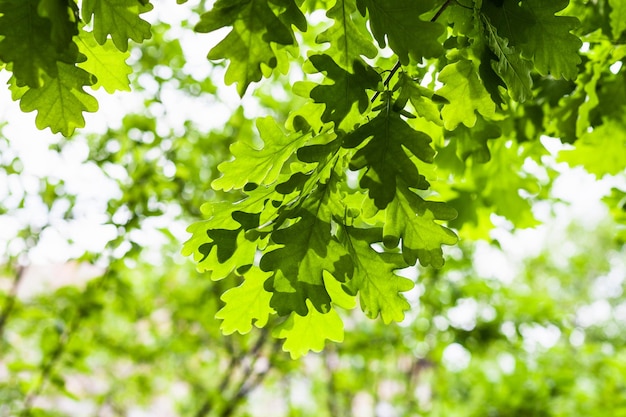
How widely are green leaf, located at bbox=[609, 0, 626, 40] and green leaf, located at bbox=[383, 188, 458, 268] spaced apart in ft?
2.66

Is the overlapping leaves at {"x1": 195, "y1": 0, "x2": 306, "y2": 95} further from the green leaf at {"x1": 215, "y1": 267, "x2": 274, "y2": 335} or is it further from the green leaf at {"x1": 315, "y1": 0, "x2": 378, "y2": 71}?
the green leaf at {"x1": 215, "y1": 267, "x2": 274, "y2": 335}

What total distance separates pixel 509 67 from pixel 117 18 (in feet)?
2.06

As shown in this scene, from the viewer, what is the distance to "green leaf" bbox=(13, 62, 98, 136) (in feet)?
3.16

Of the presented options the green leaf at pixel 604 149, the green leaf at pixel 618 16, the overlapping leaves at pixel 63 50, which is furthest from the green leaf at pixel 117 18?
the green leaf at pixel 604 149

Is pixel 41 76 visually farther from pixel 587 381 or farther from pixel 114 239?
pixel 587 381

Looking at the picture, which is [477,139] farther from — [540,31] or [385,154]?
[385,154]

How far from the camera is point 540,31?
1.02 metres

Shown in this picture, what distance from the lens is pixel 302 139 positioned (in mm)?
1063

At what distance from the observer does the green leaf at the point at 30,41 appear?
79 cm

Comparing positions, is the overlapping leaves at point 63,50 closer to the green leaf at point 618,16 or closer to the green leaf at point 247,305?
the green leaf at point 247,305

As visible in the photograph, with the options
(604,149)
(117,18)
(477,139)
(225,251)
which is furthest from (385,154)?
(604,149)

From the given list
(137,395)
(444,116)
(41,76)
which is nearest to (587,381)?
(137,395)

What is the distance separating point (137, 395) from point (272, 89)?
11.1ft

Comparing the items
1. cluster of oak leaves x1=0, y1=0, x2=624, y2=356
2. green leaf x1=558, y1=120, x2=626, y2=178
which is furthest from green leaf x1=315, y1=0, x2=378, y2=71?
green leaf x1=558, y1=120, x2=626, y2=178
